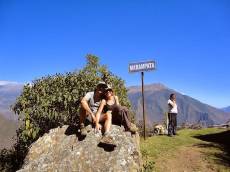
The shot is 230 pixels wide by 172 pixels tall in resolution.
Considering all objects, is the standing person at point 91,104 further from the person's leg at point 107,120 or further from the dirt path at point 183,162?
the dirt path at point 183,162

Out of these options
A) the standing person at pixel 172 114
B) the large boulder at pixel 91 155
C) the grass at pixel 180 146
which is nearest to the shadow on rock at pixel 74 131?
the large boulder at pixel 91 155

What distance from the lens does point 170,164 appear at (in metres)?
15.2

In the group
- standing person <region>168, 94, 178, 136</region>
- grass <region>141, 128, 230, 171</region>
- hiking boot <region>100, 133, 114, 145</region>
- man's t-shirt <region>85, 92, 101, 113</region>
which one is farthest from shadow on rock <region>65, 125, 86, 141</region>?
standing person <region>168, 94, 178, 136</region>

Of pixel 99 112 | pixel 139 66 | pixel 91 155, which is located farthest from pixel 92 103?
pixel 139 66

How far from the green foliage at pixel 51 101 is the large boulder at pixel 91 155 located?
7.89 meters

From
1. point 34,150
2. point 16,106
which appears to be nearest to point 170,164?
point 34,150

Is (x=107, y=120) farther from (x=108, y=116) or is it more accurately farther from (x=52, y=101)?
(x=52, y=101)

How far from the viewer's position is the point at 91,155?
1019cm

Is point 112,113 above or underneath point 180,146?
above

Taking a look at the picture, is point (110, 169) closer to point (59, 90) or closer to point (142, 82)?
point (142, 82)

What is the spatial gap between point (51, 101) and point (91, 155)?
9613mm

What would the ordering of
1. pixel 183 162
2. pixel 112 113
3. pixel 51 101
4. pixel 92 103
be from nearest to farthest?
1. pixel 112 113
2. pixel 92 103
3. pixel 183 162
4. pixel 51 101

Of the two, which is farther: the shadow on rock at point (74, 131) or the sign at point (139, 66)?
the sign at point (139, 66)

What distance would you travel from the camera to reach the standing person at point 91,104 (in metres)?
11.5
